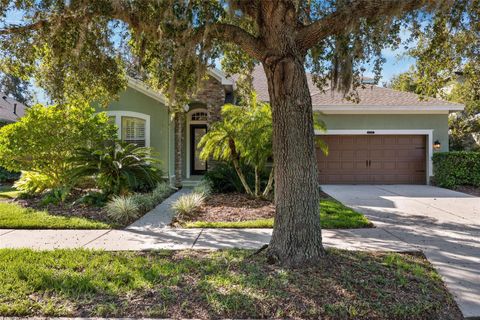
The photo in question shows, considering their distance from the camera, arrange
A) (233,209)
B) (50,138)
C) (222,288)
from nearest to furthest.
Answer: (222,288), (233,209), (50,138)

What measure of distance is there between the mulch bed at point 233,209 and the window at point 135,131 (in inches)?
152

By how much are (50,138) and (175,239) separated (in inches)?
224

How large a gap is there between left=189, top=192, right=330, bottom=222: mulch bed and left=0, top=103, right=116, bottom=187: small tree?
3.74 m

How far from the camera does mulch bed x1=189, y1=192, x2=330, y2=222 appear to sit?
7609 millimetres

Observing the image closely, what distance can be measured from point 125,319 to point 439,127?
1460cm

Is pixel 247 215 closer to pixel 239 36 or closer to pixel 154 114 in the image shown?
pixel 239 36

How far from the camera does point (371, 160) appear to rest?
14156mm

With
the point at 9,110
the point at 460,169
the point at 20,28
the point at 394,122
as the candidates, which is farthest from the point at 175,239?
the point at 9,110

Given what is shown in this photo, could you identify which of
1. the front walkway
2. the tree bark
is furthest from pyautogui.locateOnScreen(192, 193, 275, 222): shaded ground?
the tree bark

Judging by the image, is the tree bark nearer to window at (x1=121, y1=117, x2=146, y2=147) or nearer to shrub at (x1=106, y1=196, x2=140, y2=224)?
shrub at (x1=106, y1=196, x2=140, y2=224)

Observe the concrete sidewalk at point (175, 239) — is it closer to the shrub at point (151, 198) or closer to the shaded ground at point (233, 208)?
the shaded ground at point (233, 208)

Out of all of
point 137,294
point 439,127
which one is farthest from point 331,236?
point 439,127

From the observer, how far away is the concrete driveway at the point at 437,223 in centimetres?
409

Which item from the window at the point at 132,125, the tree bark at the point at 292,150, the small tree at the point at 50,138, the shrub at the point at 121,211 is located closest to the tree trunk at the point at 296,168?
the tree bark at the point at 292,150
